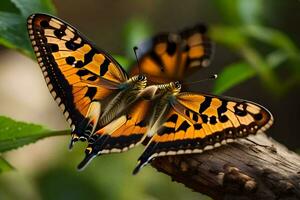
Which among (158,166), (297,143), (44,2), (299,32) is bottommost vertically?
(297,143)

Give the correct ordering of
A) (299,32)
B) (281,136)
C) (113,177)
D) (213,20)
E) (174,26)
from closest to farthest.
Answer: (113,177)
(299,32)
(281,136)
(213,20)
(174,26)

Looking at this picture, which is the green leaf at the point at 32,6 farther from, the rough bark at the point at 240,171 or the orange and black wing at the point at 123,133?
the rough bark at the point at 240,171

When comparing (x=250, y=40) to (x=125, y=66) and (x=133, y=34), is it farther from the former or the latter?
(x=125, y=66)

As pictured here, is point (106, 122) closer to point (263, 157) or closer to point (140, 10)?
point (263, 157)

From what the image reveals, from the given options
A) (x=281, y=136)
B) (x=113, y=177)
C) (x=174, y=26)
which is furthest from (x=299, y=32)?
(x=113, y=177)

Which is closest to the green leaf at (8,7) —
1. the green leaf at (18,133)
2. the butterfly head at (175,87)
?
the green leaf at (18,133)

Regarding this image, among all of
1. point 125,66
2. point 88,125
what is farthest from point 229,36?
point 88,125

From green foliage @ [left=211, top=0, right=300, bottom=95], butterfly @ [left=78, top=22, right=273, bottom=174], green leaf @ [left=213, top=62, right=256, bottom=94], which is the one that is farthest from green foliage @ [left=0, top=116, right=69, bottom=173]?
green foliage @ [left=211, top=0, right=300, bottom=95]
